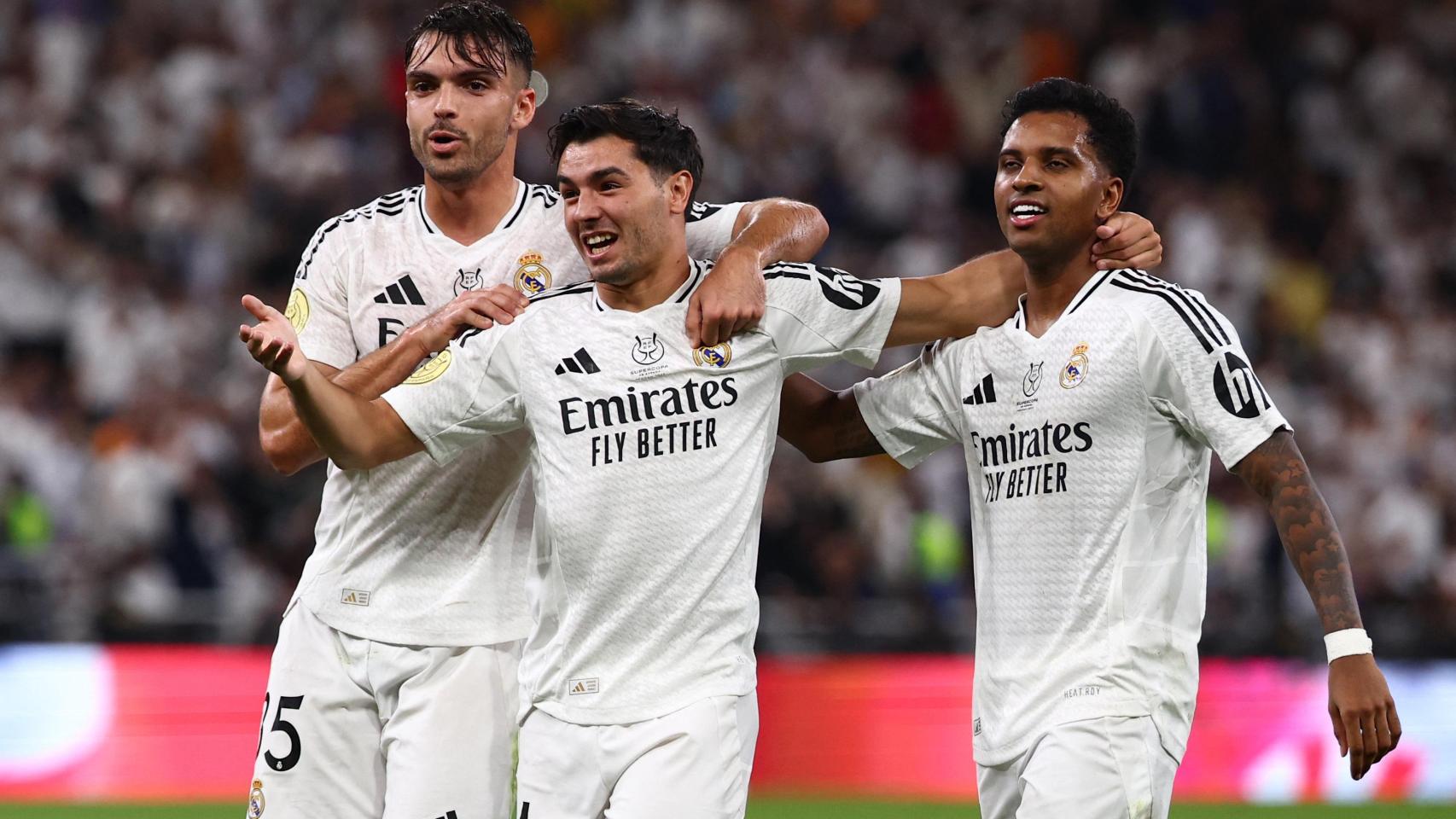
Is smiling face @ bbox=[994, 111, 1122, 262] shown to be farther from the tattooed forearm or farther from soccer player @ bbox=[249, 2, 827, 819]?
the tattooed forearm

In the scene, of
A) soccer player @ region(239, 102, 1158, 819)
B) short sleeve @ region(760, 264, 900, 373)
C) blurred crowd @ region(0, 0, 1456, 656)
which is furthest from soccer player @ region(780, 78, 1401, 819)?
blurred crowd @ region(0, 0, 1456, 656)

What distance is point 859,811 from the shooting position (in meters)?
10.6

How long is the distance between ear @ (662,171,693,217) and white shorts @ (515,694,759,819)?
1.31 metres

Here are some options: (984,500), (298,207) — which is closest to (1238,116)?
(298,207)

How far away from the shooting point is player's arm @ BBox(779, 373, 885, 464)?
5340 millimetres

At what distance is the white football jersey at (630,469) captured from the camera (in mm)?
4637

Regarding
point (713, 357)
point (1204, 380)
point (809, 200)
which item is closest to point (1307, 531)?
point (1204, 380)

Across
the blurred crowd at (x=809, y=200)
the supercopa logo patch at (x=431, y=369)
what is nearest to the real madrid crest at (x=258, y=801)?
the supercopa logo patch at (x=431, y=369)

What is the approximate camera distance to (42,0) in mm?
15625

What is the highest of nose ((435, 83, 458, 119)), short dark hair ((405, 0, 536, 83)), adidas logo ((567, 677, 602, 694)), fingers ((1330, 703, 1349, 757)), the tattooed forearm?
short dark hair ((405, 0, 536, 83))

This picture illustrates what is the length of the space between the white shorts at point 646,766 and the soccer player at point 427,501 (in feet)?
1.24

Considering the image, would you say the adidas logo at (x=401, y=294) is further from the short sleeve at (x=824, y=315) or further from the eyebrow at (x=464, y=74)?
the short sleeve at (x=824, y=315)

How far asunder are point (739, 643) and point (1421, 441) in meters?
10.3

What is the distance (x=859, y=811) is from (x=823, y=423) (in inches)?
225
